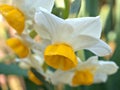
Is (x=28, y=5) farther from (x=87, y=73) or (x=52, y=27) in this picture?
(x=87, y=73)

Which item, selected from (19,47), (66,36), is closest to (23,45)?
(19,47)

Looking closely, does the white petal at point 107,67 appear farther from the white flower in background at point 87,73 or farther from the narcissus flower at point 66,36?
the narcissus flower at point 66,36

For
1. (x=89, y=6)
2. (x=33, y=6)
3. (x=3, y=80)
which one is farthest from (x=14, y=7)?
(x=3, y=80)

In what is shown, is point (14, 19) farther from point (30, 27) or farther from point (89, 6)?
point (89, 6)

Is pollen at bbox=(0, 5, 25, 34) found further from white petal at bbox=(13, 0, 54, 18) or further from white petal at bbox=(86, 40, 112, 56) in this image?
white petal at bbox=(86, 40, 112, 56)

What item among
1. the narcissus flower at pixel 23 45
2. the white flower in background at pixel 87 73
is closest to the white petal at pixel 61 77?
the white flower in background at pixel 87 73

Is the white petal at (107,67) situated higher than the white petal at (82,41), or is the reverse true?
the white petal at (82,41)
